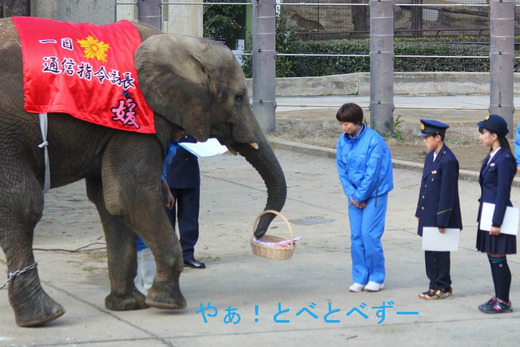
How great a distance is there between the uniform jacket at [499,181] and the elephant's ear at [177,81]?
2072mm

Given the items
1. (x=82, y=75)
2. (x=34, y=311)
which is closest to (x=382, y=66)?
(x=82, y=75)

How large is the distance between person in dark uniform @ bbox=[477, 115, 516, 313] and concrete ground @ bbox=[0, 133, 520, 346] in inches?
6.5

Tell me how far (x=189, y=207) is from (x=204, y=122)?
188cm

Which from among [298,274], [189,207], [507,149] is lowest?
[298,274]

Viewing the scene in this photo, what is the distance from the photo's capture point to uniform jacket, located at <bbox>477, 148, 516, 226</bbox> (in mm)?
6781

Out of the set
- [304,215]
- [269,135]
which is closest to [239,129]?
[304,215]

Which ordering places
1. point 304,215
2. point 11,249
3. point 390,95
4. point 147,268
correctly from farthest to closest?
point 390,95
point 304,215
point 147,268
point 11,249

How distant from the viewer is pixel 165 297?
21.7ft

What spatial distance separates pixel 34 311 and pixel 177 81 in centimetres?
179

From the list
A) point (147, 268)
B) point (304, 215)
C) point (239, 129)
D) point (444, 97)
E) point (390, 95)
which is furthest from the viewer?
point (444, 97)

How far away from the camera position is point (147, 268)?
750cm

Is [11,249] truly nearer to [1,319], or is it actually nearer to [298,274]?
[1,319]

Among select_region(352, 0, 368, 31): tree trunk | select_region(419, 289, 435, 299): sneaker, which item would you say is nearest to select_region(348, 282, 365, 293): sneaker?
select_region(419, 289, 435, 299): sneaker

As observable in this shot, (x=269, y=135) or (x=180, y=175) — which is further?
(x=269, y=135)
